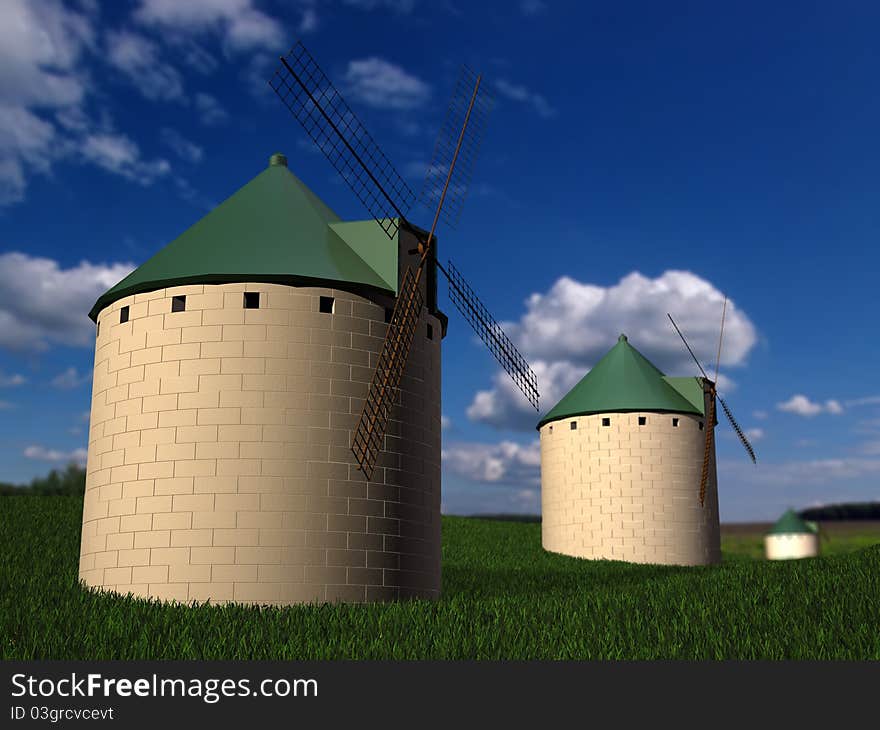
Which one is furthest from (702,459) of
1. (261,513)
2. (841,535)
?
(841,535)

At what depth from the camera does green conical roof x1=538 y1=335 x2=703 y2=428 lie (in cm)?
3531

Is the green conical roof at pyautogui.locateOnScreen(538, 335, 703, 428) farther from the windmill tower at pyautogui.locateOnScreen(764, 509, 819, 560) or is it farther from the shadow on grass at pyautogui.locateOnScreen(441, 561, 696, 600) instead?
the windmill tower at pyautogui.locateOnScreen(764, 509, 819, 560)

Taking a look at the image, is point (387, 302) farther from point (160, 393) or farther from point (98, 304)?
point (98, 304)

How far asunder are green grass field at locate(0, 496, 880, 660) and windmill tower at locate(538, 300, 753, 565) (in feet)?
41.4

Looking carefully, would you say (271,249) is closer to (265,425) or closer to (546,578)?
(265,425)

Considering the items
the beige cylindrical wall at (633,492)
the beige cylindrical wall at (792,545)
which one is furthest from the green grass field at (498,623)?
the beige cylindrical wall at (792,545)

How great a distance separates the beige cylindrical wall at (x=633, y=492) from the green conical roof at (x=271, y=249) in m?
17.1

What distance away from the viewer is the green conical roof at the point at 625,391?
3531 centimetres

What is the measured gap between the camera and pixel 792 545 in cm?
6675

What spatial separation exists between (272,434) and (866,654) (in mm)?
9942

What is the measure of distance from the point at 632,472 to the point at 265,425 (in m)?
19.8

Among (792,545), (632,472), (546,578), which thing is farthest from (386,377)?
(792,545)

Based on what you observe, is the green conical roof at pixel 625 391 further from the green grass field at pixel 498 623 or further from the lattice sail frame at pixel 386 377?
the lattice sail frame at pixel 386 377

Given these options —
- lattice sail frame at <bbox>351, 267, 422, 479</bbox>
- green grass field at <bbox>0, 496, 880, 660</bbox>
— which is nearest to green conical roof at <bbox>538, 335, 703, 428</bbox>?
green grass field at <bbox>0, 496, 880, 660</bbox>
